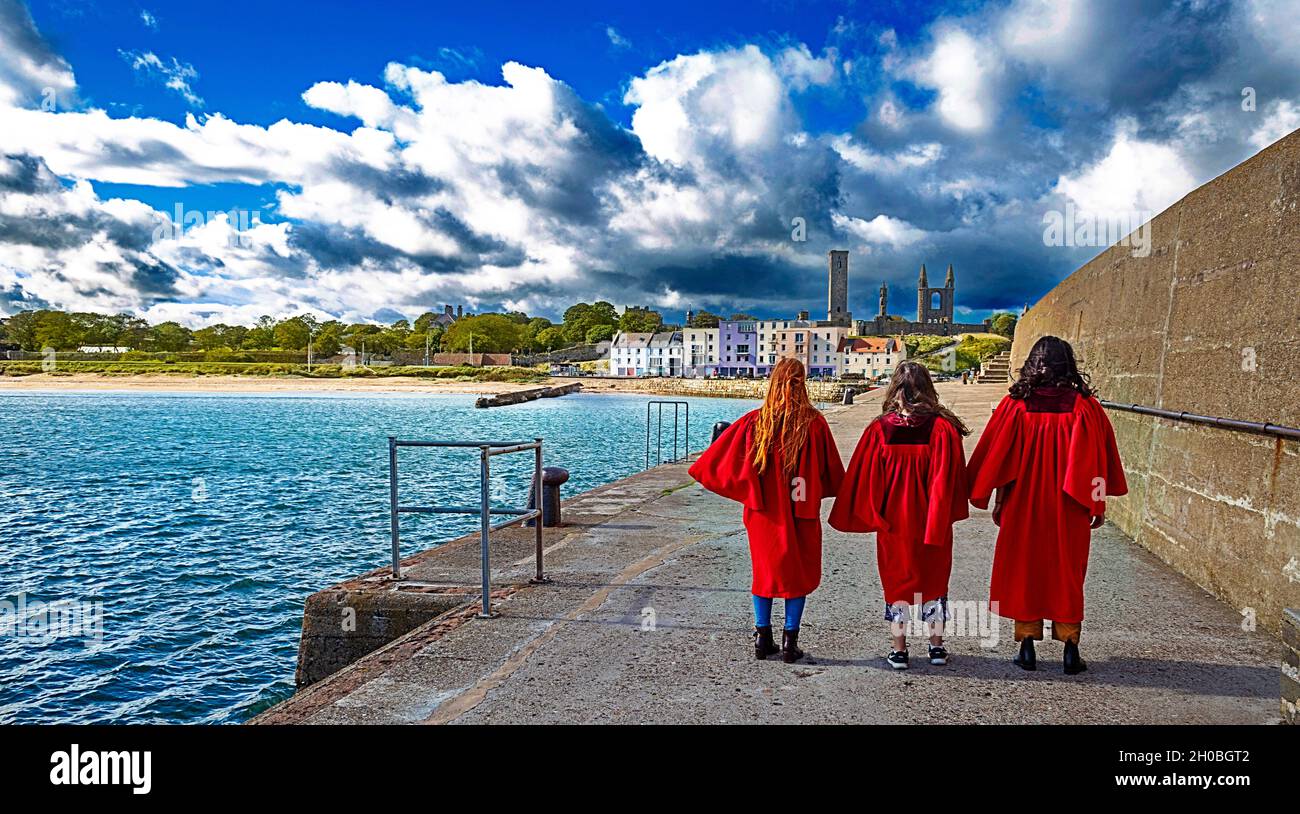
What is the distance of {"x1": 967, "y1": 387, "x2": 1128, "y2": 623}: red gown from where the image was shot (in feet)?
14.8

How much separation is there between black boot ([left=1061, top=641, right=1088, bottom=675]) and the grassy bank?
401 ft

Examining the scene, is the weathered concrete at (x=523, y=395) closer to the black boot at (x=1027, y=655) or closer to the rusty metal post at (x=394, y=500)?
the rusty metal post at (x=394, y=500)

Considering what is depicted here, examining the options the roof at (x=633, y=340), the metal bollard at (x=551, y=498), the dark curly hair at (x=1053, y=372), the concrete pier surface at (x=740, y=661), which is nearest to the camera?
the concrete pier surface at (x=740, y=661)

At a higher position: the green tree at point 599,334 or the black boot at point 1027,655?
the green tree at point 599,334

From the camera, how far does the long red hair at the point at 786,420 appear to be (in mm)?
4793

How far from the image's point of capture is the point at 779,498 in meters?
4.82

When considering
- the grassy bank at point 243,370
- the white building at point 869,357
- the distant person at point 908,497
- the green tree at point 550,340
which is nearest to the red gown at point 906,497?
the distant person at point 908,497

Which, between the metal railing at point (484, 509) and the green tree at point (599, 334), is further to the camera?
the green tree at point (599, 334)

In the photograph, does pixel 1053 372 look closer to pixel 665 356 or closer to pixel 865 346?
pixel 665 356

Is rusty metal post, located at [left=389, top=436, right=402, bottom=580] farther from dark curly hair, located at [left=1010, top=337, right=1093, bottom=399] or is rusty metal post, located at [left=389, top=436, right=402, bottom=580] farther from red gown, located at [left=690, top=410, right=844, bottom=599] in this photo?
dark curly hair, located at [left=1010, top=337, right=1093, bottom=399]

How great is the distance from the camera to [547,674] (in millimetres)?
4582

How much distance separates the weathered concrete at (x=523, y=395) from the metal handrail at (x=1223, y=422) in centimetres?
7700

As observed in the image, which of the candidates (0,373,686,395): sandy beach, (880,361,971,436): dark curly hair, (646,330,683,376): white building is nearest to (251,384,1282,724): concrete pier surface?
(880,361,971,436): dark curly hair

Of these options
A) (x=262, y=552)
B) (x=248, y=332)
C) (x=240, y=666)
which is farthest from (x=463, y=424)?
(x=248, y=332)
